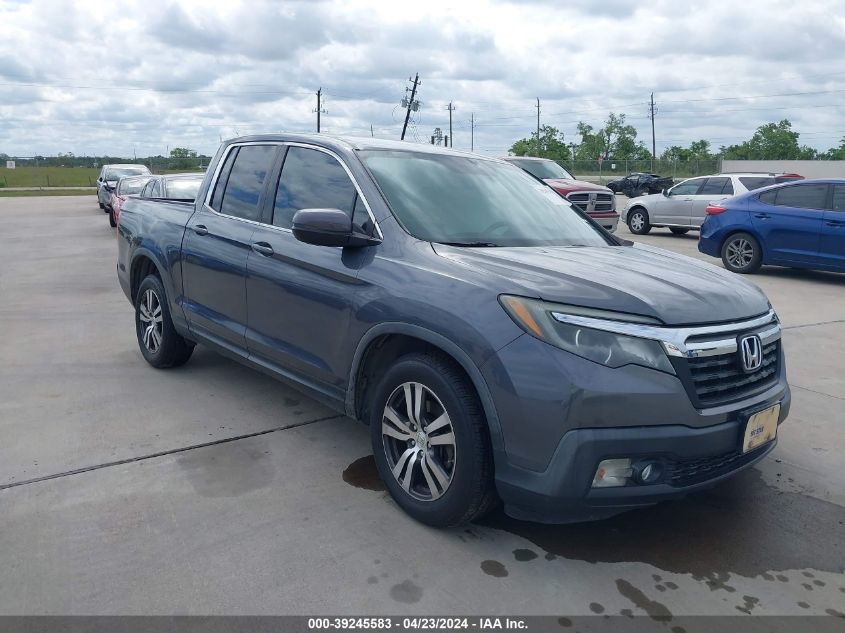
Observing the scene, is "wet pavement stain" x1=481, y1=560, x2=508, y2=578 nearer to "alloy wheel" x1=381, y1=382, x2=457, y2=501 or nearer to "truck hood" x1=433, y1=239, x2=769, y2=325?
"alloy wheel" x1=381, y1=382, x2=457, y2=501

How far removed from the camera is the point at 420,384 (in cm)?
341

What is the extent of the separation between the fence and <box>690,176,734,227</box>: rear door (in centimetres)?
3452

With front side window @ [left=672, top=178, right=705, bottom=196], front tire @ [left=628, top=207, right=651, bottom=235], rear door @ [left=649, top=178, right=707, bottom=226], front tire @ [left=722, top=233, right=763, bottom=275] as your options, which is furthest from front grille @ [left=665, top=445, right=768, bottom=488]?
front tire @ [left=628, top=207, right=651, bottom=235]

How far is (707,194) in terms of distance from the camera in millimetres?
17438

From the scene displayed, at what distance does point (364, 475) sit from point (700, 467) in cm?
174

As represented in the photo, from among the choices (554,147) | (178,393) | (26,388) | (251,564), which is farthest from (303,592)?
(554,147)

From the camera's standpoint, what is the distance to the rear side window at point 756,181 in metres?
17.0

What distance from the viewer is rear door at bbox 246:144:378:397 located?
3916 millimetres

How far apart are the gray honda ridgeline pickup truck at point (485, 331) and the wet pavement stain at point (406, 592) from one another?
393 mm

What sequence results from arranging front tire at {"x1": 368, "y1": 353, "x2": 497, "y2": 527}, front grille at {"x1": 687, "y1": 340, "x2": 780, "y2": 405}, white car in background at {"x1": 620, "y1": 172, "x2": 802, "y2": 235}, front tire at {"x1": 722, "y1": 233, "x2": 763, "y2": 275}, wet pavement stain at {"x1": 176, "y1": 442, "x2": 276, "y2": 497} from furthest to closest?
white car in background at {"x1": 620, "y1": 172, "x2": 802, "y2": 235} < front tire at {"x1": 722, "y1": 233, "x2": 763, "y2": 275} < wet pavement stain at {"x1": 176, "y1": 442, "x2": 276, "y2": 497} < front tire at {"x1": 368, "y1": 353, "x2": 497, "y2": 527} < front grille at {"x1": 687, "y1": 340, "x2": 780, "y2": 405}

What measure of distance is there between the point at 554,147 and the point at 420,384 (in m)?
82.9

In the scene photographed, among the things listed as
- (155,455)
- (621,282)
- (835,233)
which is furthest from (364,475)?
(835,233)

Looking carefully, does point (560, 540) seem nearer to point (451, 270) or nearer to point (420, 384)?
point (420, 384)

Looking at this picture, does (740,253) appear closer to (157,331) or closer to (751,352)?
(157,331)
